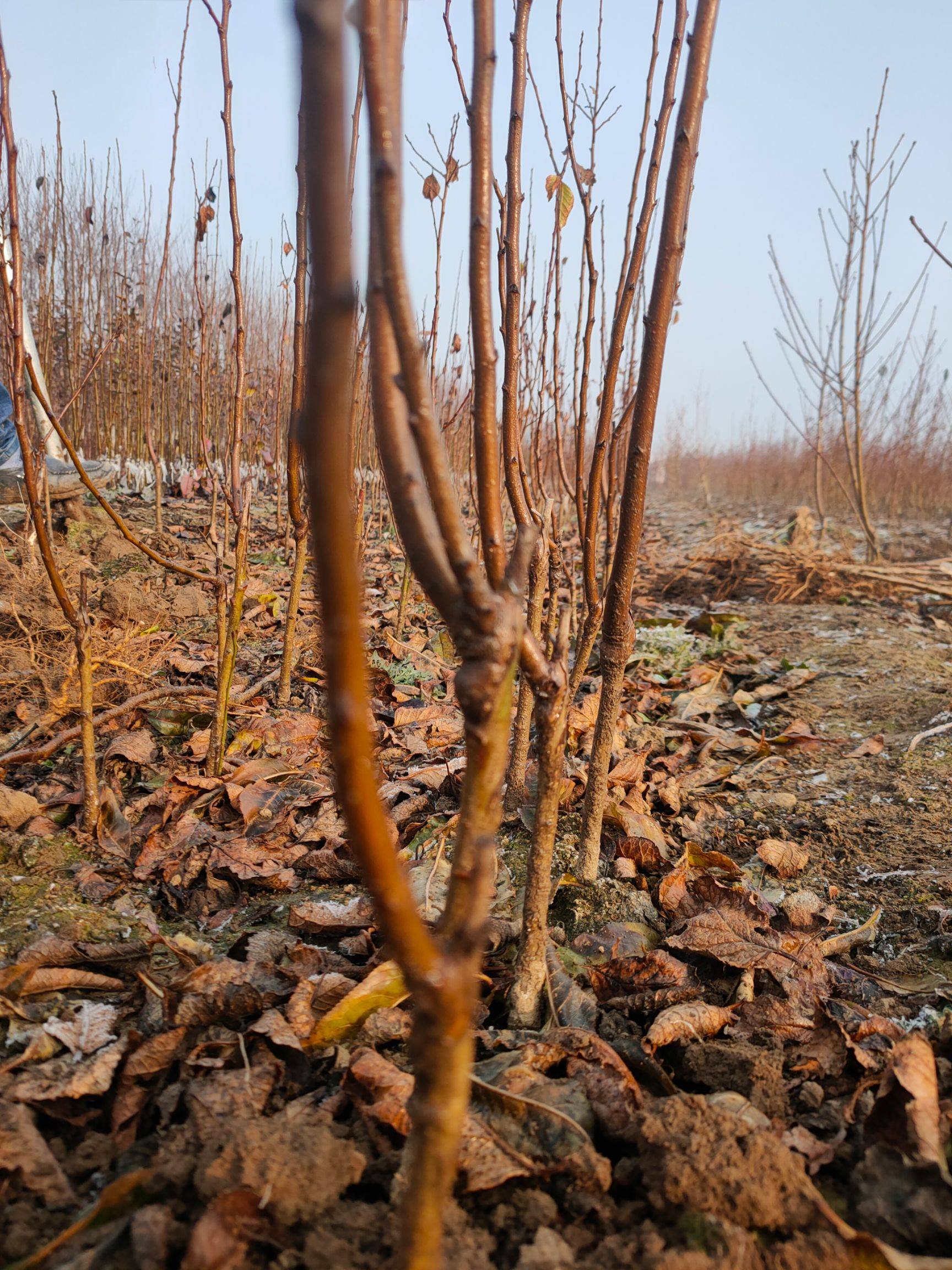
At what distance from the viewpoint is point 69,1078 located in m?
1.03

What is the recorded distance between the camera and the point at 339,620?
51 cm

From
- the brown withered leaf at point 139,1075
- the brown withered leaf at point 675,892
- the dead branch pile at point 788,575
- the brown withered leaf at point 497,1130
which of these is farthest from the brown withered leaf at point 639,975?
the dead branch pile at point 788,575

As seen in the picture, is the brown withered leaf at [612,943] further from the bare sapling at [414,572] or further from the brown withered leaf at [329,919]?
the bare sapling at [414,572]

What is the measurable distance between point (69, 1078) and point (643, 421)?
1375 millimetres

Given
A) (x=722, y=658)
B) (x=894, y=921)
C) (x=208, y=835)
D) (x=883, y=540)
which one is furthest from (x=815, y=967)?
(x=883, y=540)

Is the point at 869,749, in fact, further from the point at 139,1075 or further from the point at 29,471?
the point at 29,471

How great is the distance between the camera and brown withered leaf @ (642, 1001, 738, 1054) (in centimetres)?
119

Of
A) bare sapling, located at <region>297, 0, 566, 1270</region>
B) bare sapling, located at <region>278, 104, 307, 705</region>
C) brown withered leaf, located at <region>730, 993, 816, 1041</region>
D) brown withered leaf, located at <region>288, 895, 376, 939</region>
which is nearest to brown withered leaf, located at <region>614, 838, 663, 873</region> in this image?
brown withered leaf, located at <region>730, 993, 816, 1041</region>

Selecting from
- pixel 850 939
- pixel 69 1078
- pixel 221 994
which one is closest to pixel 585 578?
pixel 850 939

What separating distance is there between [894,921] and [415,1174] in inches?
55.3

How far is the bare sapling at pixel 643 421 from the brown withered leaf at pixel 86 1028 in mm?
947

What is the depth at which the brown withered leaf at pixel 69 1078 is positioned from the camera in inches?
39.2

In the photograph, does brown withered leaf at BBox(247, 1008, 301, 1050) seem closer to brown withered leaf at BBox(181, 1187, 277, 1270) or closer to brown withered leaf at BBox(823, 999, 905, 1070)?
brown withered leaf at BBox(181, 1187, 277, 1270)

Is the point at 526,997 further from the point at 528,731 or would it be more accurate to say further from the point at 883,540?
the point at 883,540
